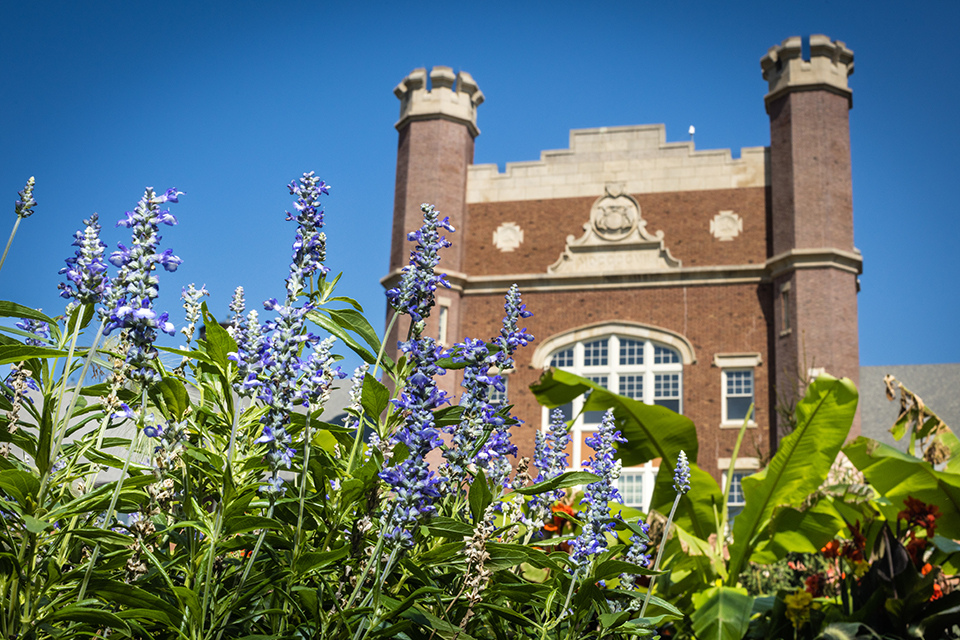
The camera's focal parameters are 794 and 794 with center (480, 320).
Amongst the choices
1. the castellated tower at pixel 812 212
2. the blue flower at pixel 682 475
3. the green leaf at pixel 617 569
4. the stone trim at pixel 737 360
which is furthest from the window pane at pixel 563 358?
the green leaf at pixel 617 569

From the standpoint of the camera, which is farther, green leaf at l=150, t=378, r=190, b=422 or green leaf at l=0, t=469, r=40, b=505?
green leaf at l=150, t=378, r=190, b=422

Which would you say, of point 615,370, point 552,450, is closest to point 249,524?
point 552,450

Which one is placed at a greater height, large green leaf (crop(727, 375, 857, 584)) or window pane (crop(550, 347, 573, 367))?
window pane (crop(550, 347, 573, 367))

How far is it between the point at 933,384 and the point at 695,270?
1045 cm

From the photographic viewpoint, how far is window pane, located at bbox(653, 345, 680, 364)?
2114 centimetres

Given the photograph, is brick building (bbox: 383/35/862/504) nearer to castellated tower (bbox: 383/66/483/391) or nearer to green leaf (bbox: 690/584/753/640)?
castellated tower (bbox: 383/66/483/391)

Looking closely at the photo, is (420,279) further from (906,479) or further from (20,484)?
(906,479)

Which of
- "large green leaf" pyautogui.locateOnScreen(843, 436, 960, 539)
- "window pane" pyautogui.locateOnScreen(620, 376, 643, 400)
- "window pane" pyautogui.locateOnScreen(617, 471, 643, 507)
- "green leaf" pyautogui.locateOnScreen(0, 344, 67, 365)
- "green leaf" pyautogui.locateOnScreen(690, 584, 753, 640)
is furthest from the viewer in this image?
"window pane" pyautogui.locateOnScreen(620, 376, 643, 400)

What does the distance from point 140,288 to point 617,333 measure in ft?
66.7

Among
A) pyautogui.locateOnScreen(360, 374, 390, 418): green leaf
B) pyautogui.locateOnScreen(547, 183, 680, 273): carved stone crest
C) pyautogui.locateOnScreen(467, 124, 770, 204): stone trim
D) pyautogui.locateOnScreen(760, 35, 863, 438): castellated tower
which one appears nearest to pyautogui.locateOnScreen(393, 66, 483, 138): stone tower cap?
pyautogui.locateOnScreen(467, 124, 770, 204): stone trim

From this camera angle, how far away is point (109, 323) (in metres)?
1.63

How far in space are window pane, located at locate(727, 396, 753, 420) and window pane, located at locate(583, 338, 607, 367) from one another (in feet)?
11.1

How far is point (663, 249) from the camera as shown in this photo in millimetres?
21859

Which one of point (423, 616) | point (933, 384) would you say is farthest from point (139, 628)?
point (933, 384)
